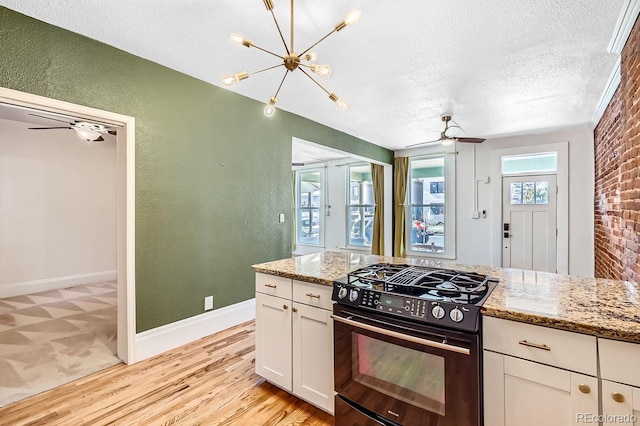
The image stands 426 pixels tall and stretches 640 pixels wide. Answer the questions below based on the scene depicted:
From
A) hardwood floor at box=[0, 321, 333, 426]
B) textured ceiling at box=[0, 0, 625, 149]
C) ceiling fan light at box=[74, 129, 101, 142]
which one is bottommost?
hardwood floor at box=[0, 321, 333, 426]

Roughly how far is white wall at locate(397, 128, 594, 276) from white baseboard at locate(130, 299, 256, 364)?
14.0 ft

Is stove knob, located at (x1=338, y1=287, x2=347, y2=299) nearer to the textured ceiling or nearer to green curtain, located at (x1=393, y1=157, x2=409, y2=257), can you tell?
the textured ceiling

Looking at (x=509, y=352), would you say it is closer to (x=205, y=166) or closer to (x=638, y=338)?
(x=638, y=338)

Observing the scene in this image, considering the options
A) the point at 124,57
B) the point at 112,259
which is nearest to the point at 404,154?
the point at 124,57

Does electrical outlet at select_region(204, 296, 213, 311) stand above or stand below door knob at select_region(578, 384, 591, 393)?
below

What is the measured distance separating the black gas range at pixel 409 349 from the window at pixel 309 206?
595 cm

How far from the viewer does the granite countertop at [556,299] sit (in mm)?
1095

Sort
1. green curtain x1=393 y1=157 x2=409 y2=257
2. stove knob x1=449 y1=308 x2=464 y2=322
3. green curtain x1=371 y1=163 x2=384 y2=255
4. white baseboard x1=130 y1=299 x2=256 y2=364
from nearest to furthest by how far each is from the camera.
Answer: stove knob x1=449 y1=308 x2=464 y2=322, white baseboard x1=130 y1=299 x2=256 y2=364, green curtain x1=393 y1=157 x2=409 y2=257, green curtain x1=371 y1=163 x2=384 y2=255

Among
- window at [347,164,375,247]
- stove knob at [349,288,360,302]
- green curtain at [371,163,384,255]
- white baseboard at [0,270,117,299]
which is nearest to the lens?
stove knob at [349,288,360,302]

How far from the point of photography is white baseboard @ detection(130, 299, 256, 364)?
256cm

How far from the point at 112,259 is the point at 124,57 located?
429 centimetres

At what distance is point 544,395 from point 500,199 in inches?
187

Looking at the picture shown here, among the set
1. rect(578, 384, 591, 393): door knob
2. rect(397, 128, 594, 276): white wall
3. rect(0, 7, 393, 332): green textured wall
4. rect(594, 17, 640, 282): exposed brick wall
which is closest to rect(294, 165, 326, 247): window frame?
rect(397, 128, 594, 276): white wall

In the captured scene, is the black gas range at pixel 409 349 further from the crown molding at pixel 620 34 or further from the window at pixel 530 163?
the window at pixel 530 163
